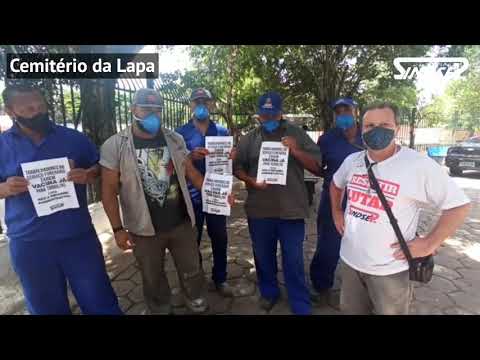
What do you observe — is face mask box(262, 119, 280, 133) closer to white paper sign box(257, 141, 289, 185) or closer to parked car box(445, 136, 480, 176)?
white paper sign box(257, 141, 289, 185)

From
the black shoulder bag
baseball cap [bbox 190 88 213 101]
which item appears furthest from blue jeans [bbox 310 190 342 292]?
baseball cap [bbox 190 88 213 101]

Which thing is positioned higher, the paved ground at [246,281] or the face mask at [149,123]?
the face mask at [149,123]

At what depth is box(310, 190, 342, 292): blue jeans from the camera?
2.90 m

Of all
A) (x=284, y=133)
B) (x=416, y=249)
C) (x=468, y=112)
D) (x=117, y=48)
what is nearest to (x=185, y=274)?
(x=284, y=133)

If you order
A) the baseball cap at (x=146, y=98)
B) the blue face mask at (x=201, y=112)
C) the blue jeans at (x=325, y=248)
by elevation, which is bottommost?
the blue jeans at (x=325, y=248)

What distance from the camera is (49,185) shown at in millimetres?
2076

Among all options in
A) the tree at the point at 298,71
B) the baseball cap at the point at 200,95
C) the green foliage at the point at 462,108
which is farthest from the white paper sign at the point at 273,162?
the green foliage at the point at 462,108

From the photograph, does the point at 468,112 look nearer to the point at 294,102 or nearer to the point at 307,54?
the point at 294,102

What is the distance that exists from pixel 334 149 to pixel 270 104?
68cm

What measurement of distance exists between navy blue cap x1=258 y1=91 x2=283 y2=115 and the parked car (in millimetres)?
10698

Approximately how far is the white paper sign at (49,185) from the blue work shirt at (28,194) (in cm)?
5

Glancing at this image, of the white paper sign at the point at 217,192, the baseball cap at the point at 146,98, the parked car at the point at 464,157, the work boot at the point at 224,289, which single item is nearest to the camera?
the baseball cap at the point at 146,98

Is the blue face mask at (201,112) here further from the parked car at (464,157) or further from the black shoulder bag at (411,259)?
the parked car at (464,157)

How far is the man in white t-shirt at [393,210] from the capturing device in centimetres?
173
